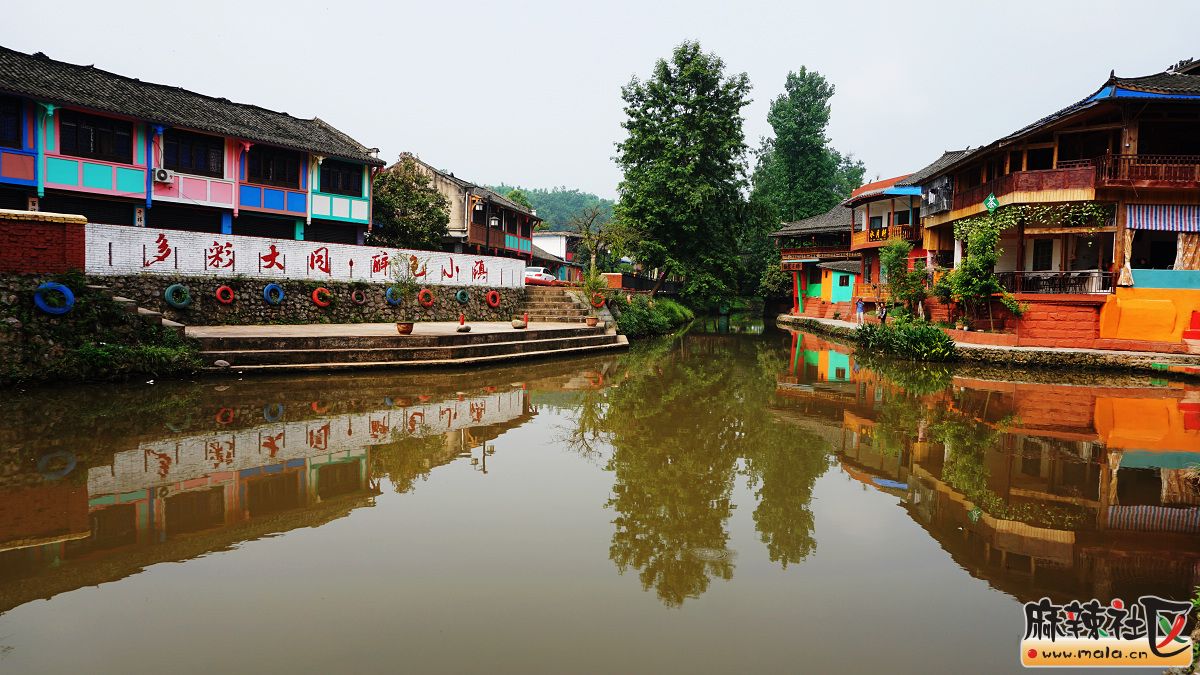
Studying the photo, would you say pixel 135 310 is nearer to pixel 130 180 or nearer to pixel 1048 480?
pixel 130 180

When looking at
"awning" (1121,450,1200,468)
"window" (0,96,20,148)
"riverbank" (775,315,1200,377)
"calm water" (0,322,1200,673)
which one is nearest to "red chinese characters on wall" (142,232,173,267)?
"calm water" (0,322,1200,673)

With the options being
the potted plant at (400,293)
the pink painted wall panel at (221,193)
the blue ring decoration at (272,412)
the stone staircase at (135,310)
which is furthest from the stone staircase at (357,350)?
the pink painted wall panel at (221,193)

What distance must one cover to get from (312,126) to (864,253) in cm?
2613

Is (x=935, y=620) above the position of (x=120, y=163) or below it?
below

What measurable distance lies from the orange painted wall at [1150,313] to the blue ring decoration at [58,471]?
2131cm

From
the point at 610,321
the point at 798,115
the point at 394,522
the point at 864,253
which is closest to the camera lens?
the point at 394,522

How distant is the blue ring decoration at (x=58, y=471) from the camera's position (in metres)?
5.90

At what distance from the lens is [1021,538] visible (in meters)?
5.11

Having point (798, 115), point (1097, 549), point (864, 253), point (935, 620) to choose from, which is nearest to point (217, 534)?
point (935, 620)

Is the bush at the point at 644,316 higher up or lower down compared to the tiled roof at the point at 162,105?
lower down

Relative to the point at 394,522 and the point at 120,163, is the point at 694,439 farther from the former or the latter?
the point at 120,163

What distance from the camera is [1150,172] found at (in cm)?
1780

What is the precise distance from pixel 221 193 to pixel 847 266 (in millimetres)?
28915

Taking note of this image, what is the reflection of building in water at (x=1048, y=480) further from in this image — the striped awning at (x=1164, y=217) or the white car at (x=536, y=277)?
the white car at (x=536, y=277)
